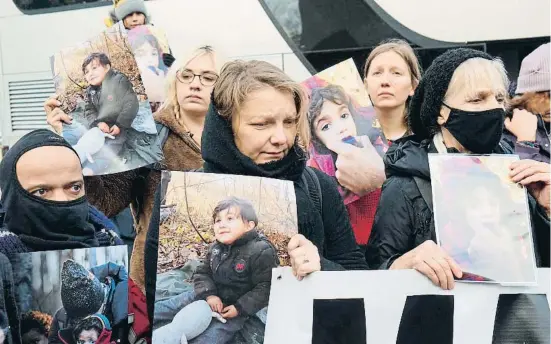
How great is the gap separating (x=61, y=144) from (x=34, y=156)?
91 mm

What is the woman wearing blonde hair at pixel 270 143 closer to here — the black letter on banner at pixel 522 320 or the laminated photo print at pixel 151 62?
the black letter on banner at pixel 522 320

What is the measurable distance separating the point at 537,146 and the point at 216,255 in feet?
9.30

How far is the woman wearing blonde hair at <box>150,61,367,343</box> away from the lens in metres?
2.11

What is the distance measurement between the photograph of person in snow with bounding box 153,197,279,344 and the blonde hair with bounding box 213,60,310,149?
28 cm

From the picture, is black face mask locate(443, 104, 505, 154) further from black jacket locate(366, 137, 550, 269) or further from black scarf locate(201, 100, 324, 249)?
black scarf locate(201, 100, 324, 249)

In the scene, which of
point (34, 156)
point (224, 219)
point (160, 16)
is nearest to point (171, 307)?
point (224, 219)

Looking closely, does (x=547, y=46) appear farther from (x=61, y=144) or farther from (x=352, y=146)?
(x=61, y=144)

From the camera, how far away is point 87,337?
1933 millimetres

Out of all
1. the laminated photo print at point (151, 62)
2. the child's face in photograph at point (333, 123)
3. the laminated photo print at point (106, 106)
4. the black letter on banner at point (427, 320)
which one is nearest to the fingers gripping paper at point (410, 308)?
the black letter on banner at point (427, 320)

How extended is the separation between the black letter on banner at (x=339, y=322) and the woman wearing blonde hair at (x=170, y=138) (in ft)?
3.29

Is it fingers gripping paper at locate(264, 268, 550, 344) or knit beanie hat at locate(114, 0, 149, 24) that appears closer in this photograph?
fingers gripping paper at locate(264, 268, 550, 344)

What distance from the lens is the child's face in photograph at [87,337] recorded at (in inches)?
75.9

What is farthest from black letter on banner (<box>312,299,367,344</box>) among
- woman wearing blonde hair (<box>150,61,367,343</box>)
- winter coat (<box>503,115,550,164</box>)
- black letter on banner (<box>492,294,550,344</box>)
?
winter coat (<box>503,115,550,164</box>)

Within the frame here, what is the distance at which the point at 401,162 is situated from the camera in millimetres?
2424
